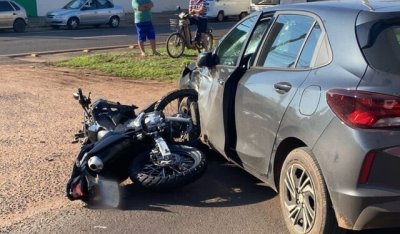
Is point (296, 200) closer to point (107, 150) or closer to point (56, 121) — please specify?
point (107, 150)

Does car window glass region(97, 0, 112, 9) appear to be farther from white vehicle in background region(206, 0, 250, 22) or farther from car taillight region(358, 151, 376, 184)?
car taillight region(358, 151, 376, 184)

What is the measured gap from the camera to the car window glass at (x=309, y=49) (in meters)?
4.47

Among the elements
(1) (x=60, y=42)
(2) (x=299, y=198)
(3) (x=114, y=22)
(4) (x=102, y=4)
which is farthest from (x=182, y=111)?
(3) (x=114, y=22)

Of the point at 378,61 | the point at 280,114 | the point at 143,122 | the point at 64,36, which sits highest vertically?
the point at 378,61

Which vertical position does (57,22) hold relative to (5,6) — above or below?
below

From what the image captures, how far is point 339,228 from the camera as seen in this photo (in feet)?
13.4

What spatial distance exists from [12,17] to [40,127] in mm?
20630

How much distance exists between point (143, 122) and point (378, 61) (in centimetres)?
242

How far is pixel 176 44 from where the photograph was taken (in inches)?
613

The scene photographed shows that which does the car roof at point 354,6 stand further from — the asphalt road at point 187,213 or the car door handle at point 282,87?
the asphalt road at point 187,213

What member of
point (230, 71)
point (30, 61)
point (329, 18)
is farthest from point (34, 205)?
point (30, 61)

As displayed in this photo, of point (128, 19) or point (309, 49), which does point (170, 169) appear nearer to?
point (309, 49)

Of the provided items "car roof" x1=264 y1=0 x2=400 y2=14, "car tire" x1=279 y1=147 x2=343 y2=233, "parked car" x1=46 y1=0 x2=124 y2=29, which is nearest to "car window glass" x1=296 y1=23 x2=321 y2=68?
"car roof" x1=264 y1=0 x2=400 y2=14

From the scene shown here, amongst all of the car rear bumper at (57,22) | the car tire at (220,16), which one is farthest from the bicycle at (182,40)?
the car tire at (220,16)
